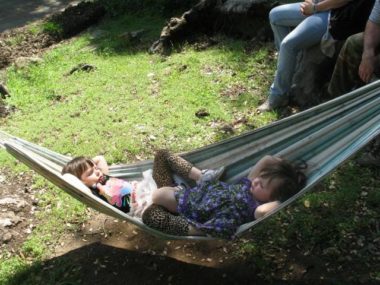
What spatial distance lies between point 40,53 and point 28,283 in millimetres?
5118

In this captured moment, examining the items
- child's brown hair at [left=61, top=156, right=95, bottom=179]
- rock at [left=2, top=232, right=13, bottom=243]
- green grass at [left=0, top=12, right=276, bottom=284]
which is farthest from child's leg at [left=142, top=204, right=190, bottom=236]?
rock at [left=2, top=232, right=13, bottom=243]

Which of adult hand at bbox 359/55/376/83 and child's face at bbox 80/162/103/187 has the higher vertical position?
adult hand at bbox 359/55/376/83

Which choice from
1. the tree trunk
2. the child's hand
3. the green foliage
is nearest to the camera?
the child's hand

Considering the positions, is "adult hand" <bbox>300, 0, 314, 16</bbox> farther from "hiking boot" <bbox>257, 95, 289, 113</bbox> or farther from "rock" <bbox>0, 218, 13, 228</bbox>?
"rock" <bbox>0, 218, 13, 228</bbox>

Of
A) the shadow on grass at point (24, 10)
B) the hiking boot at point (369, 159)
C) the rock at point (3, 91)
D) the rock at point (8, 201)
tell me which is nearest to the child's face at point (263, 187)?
the hiking boot at point (369, 159)

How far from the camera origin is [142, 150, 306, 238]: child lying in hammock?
9.14 feet

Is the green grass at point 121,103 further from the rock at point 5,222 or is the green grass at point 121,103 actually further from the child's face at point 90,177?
the child's face at point 90,177

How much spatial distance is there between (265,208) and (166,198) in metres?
0.62

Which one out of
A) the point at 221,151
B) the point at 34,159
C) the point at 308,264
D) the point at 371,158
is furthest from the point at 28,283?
the point at 371,158

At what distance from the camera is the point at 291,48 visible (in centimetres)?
430

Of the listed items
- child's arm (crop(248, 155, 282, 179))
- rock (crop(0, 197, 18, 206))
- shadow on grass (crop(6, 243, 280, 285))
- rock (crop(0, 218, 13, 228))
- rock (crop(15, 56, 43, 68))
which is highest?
rock (crop(15, 56, 43, 68))

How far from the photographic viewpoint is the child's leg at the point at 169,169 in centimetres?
326

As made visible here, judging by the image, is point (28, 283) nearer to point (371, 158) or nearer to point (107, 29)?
point (371, 158)

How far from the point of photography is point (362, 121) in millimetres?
2693
